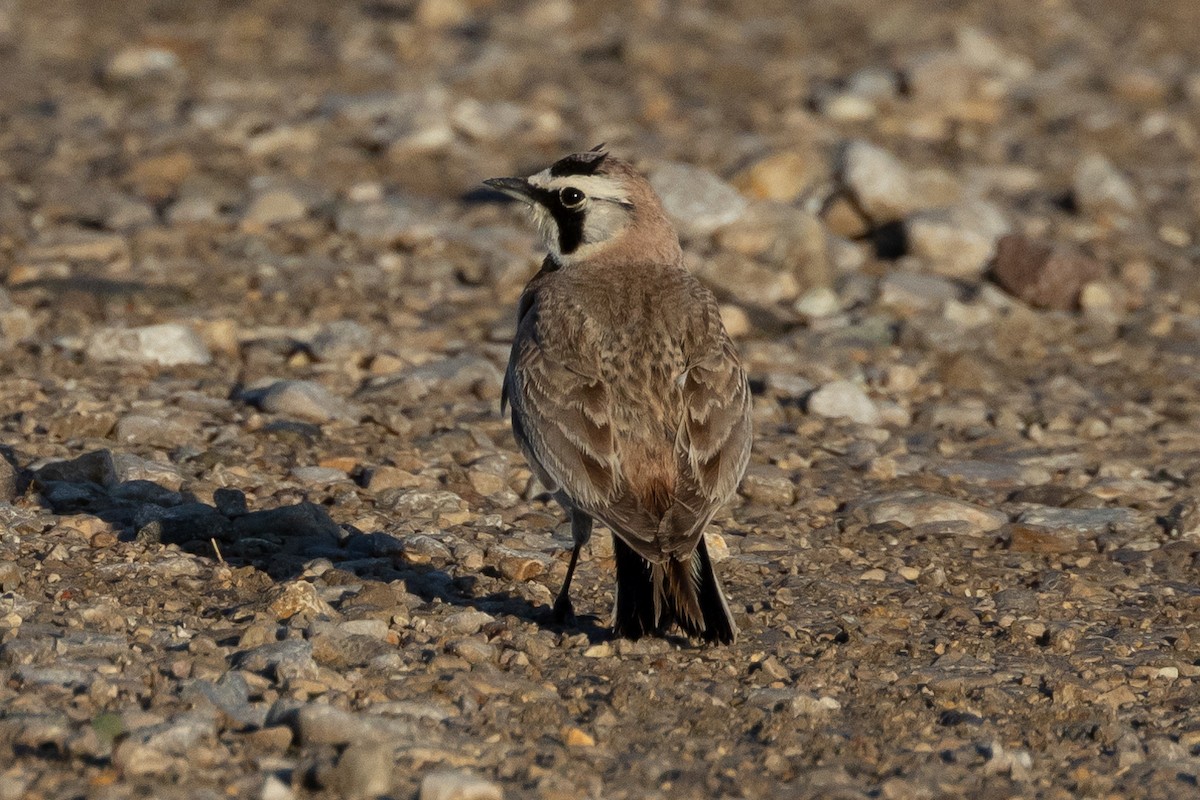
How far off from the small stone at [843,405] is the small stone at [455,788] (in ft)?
13.8

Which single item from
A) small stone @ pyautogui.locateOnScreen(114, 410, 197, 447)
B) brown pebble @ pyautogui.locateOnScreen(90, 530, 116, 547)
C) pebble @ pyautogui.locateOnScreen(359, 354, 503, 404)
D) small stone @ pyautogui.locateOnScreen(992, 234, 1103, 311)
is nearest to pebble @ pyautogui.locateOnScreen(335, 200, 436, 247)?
pebble @ pyautogui.locateOnScreen(359, 354, 503, 404)

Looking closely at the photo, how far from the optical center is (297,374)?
8219mm

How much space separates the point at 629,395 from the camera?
18.3ft

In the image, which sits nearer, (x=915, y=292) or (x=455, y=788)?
(x=455, y=788)

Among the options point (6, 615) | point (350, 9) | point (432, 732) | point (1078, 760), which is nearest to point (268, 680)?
point (432, 732)

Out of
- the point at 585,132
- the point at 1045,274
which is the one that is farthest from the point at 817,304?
the point at 585,132

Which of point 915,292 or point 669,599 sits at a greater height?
point 669,599

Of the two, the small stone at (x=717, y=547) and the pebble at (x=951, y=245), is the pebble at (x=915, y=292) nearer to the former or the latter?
the pebble at (x=951, y=245)

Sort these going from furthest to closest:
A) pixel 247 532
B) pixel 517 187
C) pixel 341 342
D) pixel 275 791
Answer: pixel 341 342
pixel 517 187
pixel 247 532
pixel 275 791

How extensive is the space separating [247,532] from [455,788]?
233cm

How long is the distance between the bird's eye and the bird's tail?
1.50 meters

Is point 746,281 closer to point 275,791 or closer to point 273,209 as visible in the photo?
point 273,209

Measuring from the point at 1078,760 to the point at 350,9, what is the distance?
10.9 m

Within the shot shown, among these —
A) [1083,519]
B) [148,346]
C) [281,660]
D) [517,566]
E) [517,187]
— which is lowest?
[1083,519]
